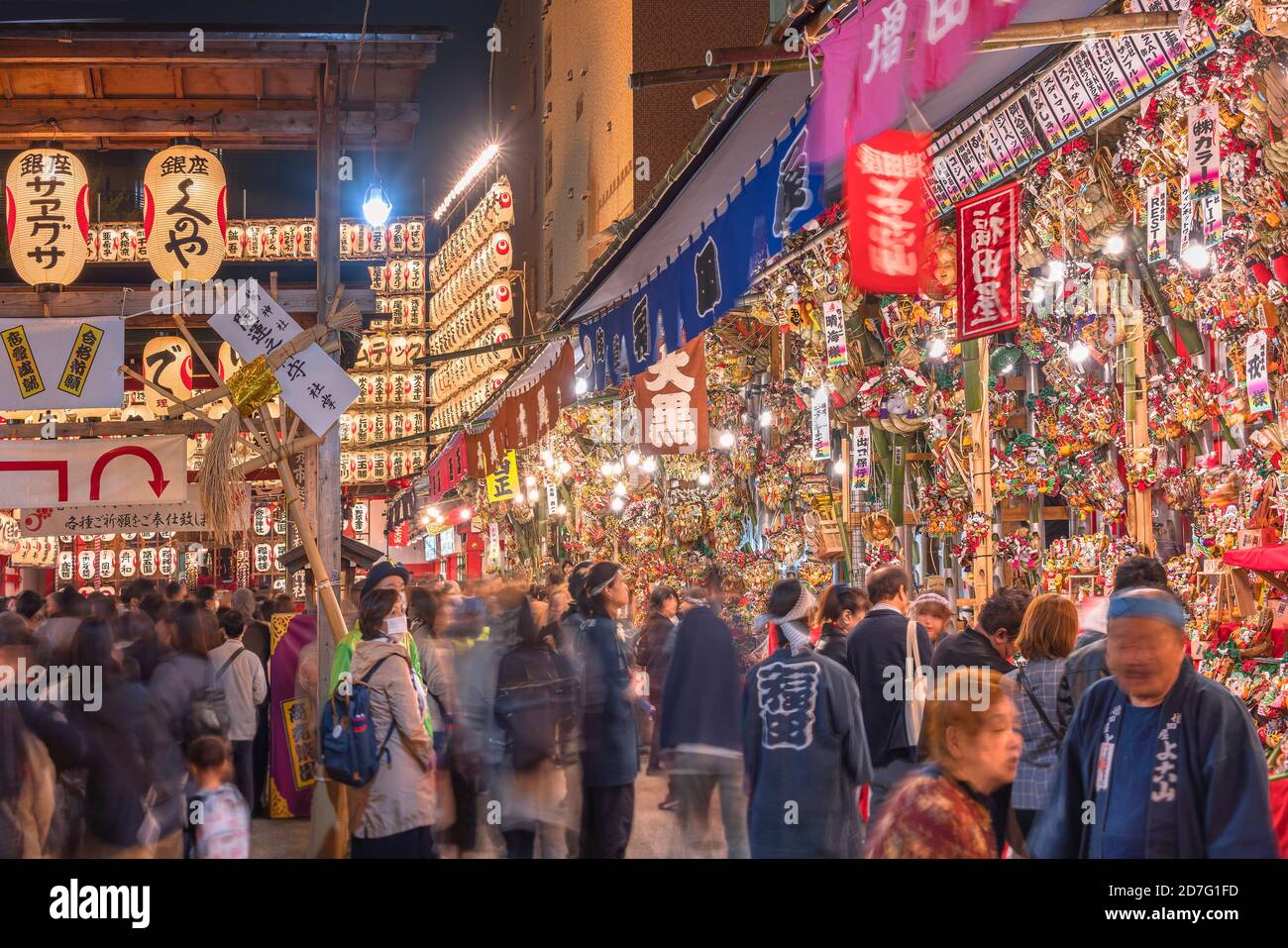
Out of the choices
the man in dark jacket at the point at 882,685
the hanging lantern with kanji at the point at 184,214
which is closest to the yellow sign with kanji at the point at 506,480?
the hanging lantern with kanji at the point at 184,214

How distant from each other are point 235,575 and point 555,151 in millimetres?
17393

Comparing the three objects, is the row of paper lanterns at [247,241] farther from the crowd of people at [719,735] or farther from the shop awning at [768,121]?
the crowd of people at [719,735]

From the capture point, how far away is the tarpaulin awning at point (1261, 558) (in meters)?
6.12

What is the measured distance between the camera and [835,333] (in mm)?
10727

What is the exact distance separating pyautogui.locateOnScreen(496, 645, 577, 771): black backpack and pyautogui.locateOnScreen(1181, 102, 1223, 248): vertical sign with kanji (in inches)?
164

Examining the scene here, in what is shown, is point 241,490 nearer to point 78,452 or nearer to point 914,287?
point 78,452

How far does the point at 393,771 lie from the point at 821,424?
660cm

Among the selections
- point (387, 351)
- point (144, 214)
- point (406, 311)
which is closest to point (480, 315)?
point (387, 351)

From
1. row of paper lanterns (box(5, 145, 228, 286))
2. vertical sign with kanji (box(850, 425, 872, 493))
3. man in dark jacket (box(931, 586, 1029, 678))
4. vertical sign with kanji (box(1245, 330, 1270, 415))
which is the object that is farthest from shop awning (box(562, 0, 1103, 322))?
row of paper lanterns (box(5, 145, 228, 286))

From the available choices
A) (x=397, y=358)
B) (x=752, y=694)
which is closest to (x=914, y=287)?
(x=752, y=694)

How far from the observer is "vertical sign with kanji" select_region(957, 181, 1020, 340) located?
841cm

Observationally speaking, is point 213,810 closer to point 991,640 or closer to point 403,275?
point 991,640

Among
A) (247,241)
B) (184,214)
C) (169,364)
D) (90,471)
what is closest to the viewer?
(184,214)

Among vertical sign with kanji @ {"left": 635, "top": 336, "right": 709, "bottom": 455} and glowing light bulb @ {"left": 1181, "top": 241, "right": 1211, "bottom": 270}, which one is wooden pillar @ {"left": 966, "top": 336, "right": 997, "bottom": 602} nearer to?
glowing light bulb @ {"left": 1181, "top": 241, "right": 1211, "bottom": 270}
